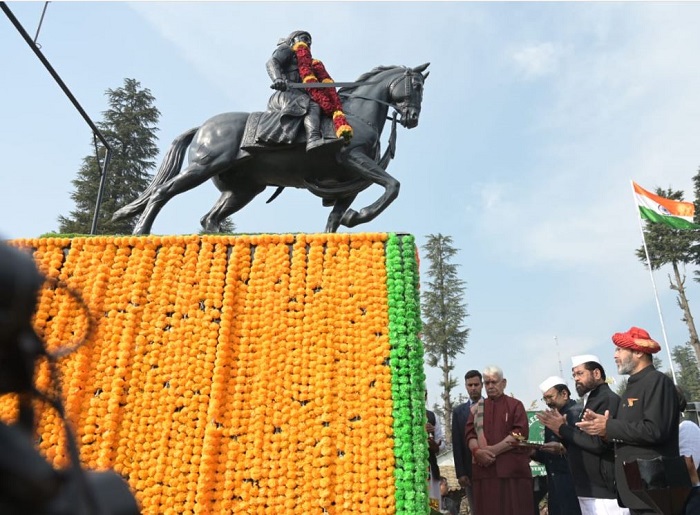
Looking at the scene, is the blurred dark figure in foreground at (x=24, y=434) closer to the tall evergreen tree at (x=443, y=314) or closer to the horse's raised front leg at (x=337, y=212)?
the horse's raised front leg at (x=337, y=212)

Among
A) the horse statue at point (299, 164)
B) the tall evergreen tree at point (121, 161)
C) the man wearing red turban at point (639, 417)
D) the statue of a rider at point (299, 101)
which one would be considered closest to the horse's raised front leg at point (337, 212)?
the horse statue at point (299, 164)

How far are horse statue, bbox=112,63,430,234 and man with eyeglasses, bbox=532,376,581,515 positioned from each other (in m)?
2.82

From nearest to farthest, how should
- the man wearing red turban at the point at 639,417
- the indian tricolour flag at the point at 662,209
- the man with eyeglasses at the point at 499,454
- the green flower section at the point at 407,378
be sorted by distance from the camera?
the green flower section at the point at 407,378
the man wearing red turban at the point at 639,417
the man with eyeglasses at the point at 499,454
the indian tricolour flag at the point at 662,209

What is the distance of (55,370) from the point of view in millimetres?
758

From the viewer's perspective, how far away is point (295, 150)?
5.53 meters

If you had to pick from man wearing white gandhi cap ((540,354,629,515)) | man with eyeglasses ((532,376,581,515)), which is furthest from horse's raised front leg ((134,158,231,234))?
man with eyeglasses ((532,376,581,515))

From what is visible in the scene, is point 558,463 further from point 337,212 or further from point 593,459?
point 337,212

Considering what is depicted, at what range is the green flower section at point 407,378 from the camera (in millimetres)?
3533

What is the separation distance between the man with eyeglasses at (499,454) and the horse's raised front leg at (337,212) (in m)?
2.22

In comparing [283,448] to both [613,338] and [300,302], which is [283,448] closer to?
[300,302]

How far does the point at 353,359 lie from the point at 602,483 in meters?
2.41

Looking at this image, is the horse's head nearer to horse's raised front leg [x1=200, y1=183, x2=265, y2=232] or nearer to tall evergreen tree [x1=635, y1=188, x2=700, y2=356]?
horse's raised front leg [x1=200, y1=183, x2=265, y2=232]

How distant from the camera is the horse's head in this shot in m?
5.93

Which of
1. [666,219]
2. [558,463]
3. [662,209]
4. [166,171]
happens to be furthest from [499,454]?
[662,209]
